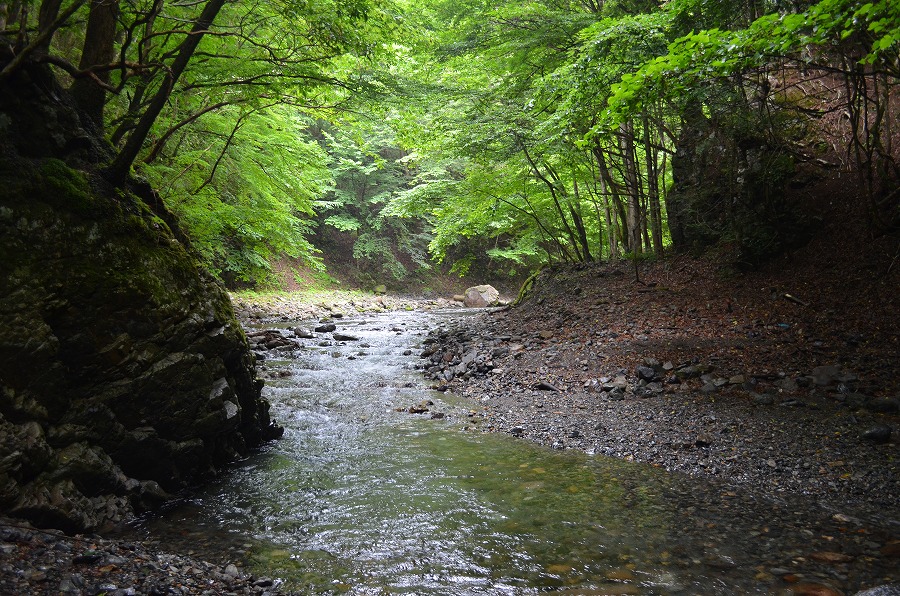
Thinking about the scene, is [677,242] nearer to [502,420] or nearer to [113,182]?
[502,420]

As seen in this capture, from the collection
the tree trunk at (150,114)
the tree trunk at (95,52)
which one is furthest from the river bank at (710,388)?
the tree trunk at (95,52)

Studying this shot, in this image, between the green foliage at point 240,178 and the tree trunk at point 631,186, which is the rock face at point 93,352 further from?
the tree trunk at point 631,186

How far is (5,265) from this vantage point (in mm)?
3150

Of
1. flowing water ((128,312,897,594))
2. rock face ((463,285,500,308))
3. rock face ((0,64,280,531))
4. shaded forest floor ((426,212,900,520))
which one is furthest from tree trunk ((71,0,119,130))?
rock face ((463,285,500,308))

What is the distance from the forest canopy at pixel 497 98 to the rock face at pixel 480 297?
12.4 m

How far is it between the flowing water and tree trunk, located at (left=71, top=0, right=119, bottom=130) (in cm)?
388

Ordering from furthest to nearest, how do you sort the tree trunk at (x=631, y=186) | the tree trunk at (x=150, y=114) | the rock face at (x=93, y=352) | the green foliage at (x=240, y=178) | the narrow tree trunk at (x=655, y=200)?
the narrow tree trunk at (x=655, y=200), the tree trunk at (x=631, y=186), the green foliage at (x=240, y=178), the tree trunk at (x=150, y=114), the rock face at (x=93, y=352)

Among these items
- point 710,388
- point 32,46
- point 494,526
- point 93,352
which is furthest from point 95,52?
point 710,388

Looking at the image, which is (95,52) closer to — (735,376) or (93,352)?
(93,352)

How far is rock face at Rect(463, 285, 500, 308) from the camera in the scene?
27094 millimetres

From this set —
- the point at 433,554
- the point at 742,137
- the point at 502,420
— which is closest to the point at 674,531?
the point at 433,554

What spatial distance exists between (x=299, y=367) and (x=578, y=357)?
5.92 m

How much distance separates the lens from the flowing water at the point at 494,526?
114 inches

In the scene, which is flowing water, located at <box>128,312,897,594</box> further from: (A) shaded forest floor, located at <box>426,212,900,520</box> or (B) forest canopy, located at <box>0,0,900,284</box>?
(B) forest canopy, located at <box>0,0,900,284</box>
